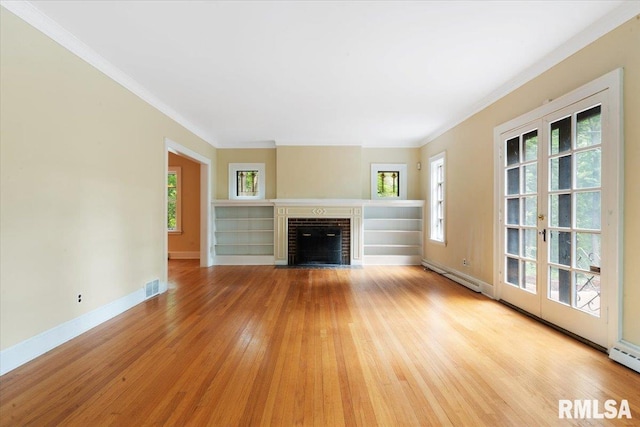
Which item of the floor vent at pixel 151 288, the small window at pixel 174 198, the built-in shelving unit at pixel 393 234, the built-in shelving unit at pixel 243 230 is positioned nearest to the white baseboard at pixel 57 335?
the floor vent at pixel 151 288

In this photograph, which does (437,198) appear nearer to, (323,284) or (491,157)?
(491,157)

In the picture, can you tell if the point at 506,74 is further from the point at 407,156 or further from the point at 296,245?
the point at 296,245

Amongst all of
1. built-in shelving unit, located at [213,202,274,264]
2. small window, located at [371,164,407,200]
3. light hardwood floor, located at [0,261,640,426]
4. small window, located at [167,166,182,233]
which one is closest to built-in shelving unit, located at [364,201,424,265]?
small window, located at [371,164,407,200]

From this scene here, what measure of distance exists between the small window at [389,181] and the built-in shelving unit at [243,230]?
251cm

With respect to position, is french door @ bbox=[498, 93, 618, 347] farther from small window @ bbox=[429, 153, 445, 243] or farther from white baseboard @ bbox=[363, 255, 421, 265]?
white baseboard @ bbox=[363, 255, 421, 265]

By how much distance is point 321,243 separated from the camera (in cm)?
606

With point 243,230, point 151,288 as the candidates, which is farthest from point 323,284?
point 243,230

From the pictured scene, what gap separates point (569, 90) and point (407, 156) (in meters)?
3.88

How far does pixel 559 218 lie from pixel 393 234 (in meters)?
3.76

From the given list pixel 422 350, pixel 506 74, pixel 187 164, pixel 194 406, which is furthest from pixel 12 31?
pixel 187 164

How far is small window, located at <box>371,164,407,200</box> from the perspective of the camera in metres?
6.46

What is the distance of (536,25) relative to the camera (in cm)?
232

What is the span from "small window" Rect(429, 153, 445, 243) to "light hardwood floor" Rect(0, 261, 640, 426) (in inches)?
96.0

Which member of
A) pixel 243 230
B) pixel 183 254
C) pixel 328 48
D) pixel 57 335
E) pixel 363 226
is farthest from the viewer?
pixel 183 254
